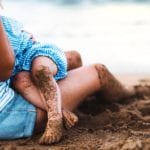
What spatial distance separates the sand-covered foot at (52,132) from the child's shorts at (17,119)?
195 millimetres

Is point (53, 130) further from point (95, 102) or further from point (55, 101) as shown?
point (95, 102)

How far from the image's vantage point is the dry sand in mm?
2932

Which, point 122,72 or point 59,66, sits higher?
point 59,66

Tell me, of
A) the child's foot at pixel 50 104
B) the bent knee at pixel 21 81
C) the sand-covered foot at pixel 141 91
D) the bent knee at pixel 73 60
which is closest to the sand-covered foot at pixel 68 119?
the child's foot at pixel 50 104

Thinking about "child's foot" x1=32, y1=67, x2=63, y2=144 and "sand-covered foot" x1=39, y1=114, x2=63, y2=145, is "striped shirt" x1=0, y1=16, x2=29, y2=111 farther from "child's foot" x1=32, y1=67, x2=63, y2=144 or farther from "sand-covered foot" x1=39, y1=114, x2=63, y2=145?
"sand-covered foot" x1=39, y1=114, x2=63, y2=145

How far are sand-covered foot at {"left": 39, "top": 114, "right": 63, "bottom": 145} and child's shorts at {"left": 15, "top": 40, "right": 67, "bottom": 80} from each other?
46 centimetres

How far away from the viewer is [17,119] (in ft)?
10.3

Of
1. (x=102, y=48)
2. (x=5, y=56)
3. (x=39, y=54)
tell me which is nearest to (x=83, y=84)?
(x=39, y=54)

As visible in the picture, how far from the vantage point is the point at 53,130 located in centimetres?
295

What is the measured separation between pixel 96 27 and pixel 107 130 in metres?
4.27

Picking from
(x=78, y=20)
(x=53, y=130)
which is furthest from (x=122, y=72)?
(x=78, y=20)

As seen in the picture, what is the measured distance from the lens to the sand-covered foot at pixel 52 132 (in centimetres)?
296

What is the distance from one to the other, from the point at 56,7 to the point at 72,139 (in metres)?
6.91

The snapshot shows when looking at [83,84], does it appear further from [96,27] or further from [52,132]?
[96,27]
